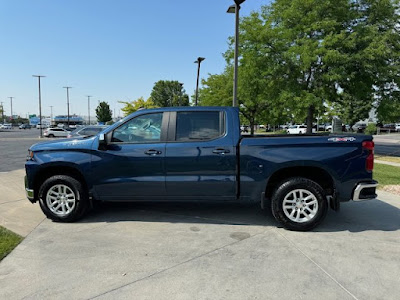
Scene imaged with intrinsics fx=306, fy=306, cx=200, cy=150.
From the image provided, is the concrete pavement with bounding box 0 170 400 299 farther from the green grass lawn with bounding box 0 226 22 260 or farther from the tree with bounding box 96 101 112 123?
the tree with bounding box 96 101 112 123

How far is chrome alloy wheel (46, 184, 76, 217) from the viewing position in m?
4.89

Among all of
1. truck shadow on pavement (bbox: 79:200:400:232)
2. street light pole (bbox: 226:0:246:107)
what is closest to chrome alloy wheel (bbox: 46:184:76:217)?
truck shadow on pavement (bbox: 79:200:400:232)

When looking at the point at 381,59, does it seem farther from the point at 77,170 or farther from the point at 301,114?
the point at 77,170

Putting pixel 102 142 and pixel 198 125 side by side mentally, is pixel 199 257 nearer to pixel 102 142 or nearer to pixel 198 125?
pixel 198 125

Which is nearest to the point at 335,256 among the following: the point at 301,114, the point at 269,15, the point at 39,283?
→ the point at 39,283

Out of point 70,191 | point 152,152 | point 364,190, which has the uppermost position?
point 152,152

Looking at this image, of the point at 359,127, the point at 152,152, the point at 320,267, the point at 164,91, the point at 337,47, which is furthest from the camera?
the point at 164,91

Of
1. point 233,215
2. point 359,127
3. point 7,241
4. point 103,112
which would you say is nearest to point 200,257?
point 233,215

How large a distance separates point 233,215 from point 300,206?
1223mm

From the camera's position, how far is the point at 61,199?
16.1 ft

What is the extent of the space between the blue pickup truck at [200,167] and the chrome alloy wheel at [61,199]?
0.01m

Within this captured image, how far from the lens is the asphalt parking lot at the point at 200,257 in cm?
298

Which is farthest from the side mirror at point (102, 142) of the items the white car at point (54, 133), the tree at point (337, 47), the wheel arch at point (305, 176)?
the white car at point (54, 133)

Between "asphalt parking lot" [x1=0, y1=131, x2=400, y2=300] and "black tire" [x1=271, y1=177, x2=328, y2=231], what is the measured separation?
15cm
